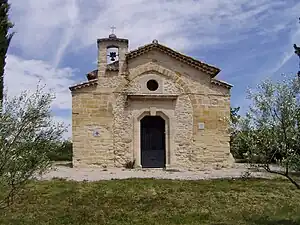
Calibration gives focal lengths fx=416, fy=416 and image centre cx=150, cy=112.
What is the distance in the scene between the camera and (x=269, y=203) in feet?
44.2

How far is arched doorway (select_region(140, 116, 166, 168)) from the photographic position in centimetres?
2308

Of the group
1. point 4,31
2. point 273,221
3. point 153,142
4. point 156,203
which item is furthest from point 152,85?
point 273,221

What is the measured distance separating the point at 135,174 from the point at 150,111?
4501 millimetres

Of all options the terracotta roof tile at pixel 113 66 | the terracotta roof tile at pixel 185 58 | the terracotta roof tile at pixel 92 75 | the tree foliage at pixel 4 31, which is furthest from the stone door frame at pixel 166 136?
the tree foliage at pixel 4 31

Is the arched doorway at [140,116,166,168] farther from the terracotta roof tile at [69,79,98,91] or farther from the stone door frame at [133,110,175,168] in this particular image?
the terracotta roof tile at [69,79,98,91]

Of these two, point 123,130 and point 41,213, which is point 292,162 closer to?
point 41,213

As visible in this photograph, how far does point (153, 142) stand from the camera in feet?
77.1

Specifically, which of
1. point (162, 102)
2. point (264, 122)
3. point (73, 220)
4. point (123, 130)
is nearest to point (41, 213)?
point (73, 220)

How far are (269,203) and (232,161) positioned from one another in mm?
9496

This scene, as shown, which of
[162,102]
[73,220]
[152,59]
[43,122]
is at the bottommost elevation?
[73,220]

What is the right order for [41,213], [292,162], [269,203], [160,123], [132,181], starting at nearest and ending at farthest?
[292,162] → [41,213] → [269,203] → [132,181] → [160,123]

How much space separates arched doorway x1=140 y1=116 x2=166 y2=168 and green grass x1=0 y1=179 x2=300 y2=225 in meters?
6.29

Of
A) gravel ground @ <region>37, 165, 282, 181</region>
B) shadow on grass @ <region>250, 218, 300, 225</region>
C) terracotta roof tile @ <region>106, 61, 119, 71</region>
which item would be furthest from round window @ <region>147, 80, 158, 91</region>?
shadow on grass @ <region>250, 218, 300, 225</region>

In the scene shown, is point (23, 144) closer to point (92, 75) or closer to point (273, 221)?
point (273, 221)
